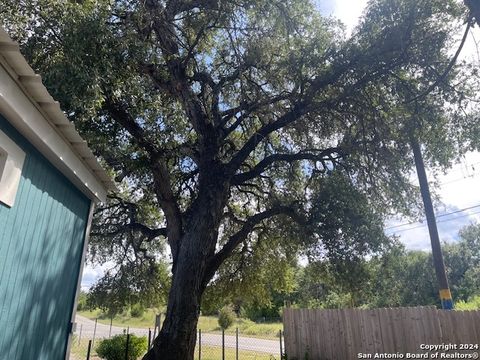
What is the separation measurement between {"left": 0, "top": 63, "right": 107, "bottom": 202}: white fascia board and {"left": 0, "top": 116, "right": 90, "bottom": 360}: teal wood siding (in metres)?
0.07

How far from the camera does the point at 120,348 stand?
12.5 m

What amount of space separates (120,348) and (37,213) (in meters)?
10.3

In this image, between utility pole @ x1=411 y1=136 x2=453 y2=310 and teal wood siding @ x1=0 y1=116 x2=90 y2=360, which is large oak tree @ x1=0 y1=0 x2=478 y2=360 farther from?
teal wood siding @ x1=0 y1=116 x2=90 y2=360

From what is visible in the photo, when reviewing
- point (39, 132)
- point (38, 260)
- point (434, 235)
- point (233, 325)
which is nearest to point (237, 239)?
point (434, 235)

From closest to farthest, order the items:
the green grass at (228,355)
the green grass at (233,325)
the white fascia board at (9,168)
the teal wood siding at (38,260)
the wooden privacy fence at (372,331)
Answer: the white fascia board at (9,168), the teal wood siding at (38,260), the wooden privacy fence at (372,331), the green grass at (228,355), the green grass at (233,325)

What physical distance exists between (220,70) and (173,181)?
155 inches

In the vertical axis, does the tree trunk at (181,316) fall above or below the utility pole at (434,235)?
below

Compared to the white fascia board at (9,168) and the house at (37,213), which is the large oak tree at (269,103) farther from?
the white fascia board at (9,168)

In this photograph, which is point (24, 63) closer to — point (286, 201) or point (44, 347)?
point (44, 347)

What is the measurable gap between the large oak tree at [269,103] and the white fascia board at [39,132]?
2.35 m

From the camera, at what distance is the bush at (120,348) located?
12422mm

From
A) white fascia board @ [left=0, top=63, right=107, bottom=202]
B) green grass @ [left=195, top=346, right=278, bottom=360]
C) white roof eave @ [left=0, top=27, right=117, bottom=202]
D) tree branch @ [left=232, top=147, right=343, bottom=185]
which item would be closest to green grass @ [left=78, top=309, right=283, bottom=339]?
green grass @ [left=195, top=346, right=278, bottom=360]

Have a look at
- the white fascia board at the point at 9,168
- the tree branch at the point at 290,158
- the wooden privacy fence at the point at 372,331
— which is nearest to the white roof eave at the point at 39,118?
the white fascia board at the point at 9,168

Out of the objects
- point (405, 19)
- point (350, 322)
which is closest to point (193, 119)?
point (405, 19)
